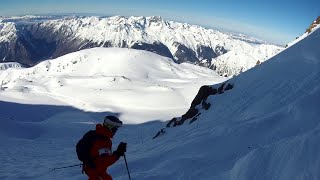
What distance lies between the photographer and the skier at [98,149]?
23.5 feet

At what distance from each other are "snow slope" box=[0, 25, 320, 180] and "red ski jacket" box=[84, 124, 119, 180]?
380 cm

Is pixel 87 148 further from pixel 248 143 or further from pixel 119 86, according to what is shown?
pixel 119 86

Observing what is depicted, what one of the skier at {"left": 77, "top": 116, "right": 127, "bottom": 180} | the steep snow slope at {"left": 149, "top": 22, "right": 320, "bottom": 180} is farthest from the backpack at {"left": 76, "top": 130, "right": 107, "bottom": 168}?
the steep snow slope at {"left": 149, "top": 22, "right": 320, "bottom": 180}

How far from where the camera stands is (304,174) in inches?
333

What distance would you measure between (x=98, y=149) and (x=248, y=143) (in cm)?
683

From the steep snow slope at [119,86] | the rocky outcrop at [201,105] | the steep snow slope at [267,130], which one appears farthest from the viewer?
the steep snow slope at [119,86]

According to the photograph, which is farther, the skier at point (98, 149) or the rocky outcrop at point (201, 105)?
the rocky outcrop at point (201, 105)

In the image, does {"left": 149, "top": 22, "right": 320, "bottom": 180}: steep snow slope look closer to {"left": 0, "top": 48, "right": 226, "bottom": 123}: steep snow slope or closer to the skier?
the skier

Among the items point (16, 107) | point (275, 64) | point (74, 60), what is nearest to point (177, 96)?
point (16, 107)

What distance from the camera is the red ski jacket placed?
7.16 metres

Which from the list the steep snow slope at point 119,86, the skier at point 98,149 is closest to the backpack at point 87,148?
the skier at point 98,149

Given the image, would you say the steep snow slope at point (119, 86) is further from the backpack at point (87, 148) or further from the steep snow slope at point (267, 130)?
the backpack at point (87, 148)

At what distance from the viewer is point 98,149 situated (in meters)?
7.16

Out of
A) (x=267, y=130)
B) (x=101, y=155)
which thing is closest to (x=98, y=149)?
(x=101, y=155)
